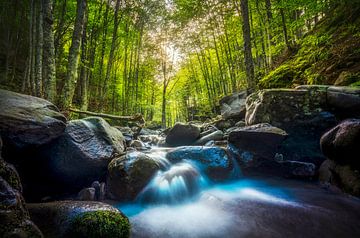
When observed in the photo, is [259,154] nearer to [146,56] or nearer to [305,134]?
[305,134]

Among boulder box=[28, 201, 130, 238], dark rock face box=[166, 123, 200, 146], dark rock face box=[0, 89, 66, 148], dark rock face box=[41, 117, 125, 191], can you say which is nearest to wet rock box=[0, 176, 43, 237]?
boulder box=[28, 201, 130, 238]

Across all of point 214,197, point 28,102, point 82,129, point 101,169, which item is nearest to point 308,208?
point 214,197

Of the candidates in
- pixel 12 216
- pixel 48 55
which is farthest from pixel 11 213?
pixel 48 55

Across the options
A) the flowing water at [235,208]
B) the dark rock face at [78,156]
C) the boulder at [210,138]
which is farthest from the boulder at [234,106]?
the dark rock face at [78,156]

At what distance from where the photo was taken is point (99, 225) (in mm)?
2797

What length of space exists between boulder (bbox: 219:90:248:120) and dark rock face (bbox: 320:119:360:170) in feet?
20.1

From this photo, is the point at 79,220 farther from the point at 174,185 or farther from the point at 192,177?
the point at 192,177

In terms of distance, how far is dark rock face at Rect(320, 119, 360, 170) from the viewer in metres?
4.35

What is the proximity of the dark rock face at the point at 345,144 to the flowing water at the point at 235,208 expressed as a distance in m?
0.76

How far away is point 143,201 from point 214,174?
7.82 ft

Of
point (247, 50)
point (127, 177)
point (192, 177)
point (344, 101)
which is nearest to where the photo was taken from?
point (127, 177)

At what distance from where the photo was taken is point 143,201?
16.3 ft

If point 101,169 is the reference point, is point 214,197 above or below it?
below

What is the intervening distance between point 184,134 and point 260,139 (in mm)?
4893
